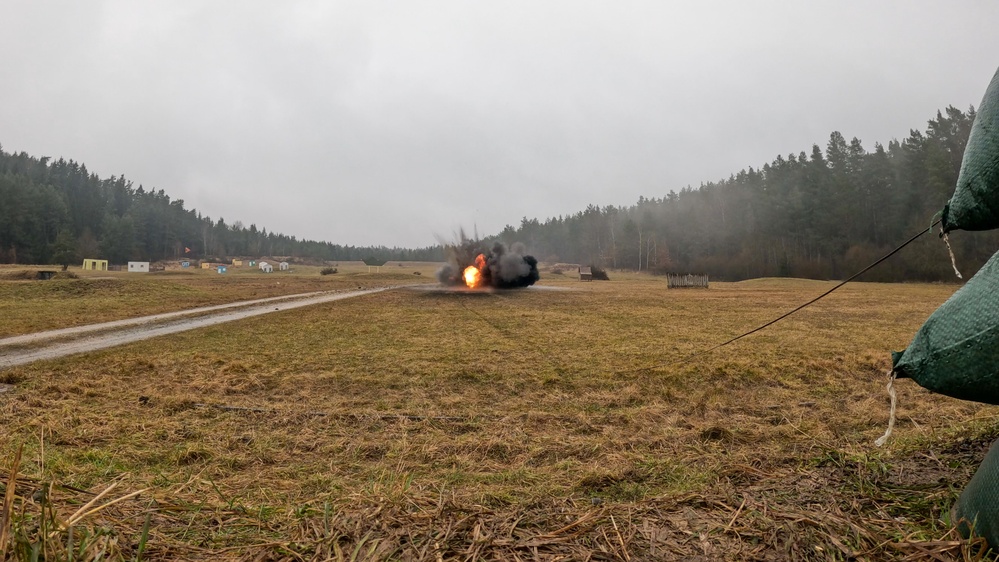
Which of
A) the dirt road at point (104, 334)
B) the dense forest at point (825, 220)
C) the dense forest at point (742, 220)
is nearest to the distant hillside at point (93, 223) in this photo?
the dense forest at point (742, 220)

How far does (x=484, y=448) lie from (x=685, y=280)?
46.8 meters

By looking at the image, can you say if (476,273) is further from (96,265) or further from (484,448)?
(96,265)

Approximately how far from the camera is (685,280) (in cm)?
4694

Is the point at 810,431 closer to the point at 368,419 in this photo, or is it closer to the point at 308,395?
the point at 368,419

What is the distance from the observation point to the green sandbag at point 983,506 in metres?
1.72

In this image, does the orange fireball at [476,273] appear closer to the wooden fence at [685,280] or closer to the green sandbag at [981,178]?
the wooden fence at [685,280]

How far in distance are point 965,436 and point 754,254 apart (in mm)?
80839

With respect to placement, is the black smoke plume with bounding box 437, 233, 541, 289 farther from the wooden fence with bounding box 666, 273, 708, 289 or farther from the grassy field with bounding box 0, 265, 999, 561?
the grassy field with bounding box 0, 265, 999, 561

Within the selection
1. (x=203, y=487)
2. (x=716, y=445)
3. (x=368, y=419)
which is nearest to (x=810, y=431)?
(x=716, y=445)

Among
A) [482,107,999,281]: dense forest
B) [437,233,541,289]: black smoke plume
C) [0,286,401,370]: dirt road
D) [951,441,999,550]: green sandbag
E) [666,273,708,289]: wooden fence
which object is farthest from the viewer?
[482,107,999,281]: dense forest

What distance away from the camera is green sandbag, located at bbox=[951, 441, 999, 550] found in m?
1.72

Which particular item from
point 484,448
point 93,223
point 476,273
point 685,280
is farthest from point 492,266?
point 93,223

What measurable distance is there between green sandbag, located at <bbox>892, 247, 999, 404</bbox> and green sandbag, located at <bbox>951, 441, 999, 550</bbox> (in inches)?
11.9

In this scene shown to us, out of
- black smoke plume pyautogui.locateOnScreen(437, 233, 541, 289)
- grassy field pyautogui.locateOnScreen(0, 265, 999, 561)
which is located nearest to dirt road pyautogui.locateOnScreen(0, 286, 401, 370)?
grassy field pyautogui.locateOnScreen(0, 265, 999, 561)
